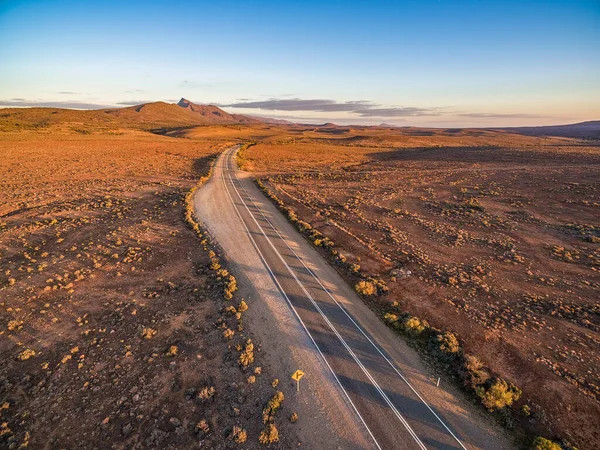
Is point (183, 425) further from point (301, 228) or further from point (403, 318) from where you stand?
point (301, 228)

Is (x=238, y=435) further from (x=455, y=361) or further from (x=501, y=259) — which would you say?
(x=501, y=259)

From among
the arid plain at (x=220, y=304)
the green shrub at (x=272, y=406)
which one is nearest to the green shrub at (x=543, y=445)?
the arid plain at (x=220, y=304)

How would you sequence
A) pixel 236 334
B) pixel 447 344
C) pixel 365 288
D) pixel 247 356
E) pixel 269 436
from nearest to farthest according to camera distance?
pixel 269 436
pixel 247 356
pixel 447 344
pixel 236 334
pixel 365 288

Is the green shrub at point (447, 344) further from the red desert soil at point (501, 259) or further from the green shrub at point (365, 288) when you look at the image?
the green shrub at point (365, 288)

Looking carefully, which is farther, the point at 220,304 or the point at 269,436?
the point at 220,304

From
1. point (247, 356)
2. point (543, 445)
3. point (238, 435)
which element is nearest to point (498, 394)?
A: point (543, 445)

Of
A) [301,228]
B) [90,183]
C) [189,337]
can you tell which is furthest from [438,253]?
[90,183]

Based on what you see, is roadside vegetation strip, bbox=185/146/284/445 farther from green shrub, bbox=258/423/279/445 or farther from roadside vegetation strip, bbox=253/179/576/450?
roadside vegetation strip, bbox=253/179/576/450
